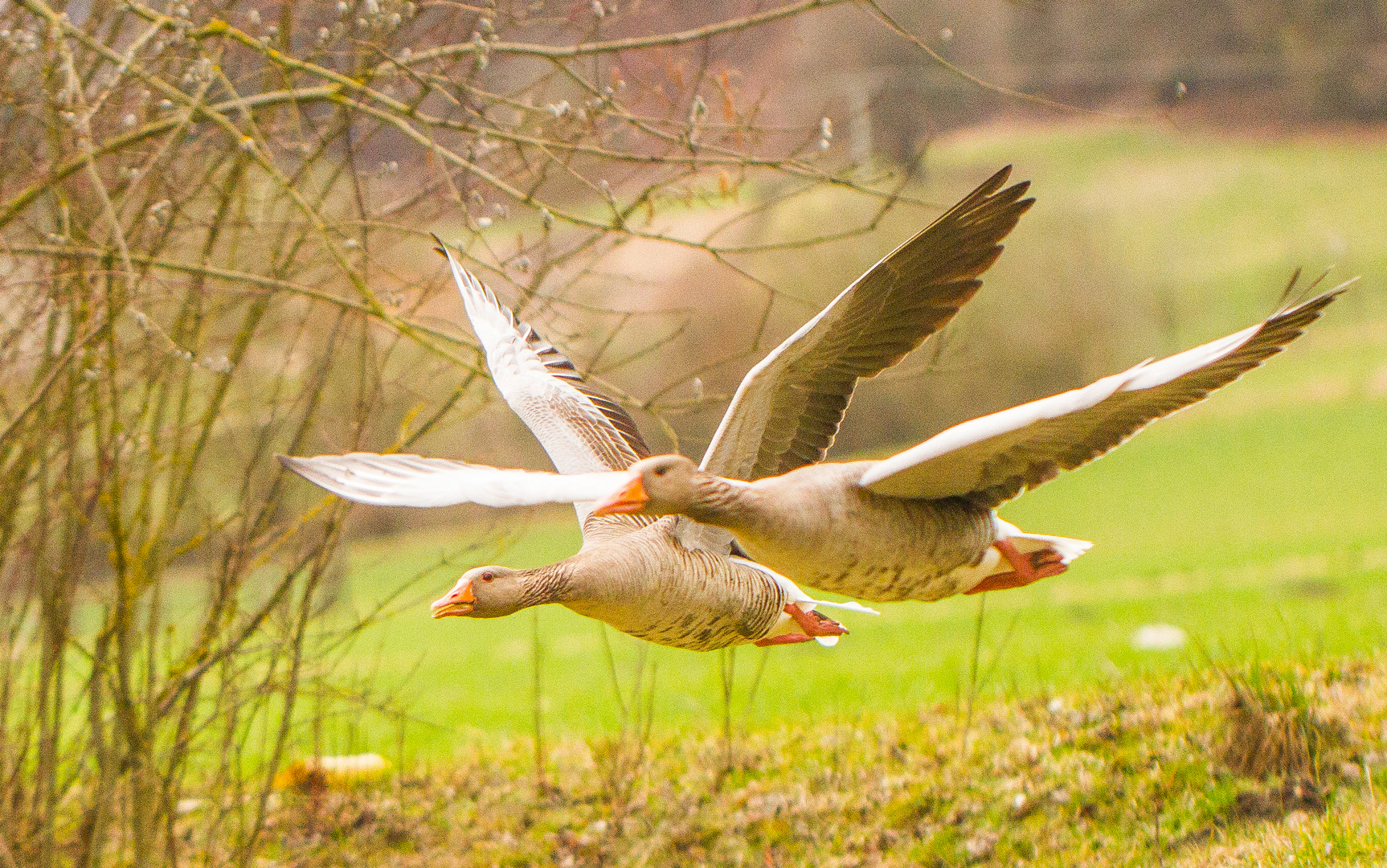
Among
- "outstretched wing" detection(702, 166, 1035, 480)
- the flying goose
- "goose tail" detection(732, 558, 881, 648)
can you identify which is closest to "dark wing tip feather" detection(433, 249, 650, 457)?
the flying goose

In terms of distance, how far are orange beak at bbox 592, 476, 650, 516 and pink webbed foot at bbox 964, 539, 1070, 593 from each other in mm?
1075

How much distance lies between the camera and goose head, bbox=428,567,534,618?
300 centimetres

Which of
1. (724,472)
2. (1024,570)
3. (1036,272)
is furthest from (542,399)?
(1036,272)

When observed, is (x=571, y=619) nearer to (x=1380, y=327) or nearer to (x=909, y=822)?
(x=909, y=822)

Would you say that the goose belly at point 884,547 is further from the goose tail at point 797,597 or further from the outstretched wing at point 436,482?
the outstretched wing at point 436,482

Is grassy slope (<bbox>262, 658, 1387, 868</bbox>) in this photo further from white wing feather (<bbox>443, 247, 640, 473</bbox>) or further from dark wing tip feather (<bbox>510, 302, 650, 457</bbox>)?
white wing feather (<bbox>443, 247, 640, 473</bbox>)

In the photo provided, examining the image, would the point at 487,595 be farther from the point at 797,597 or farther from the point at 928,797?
the point at 928,797

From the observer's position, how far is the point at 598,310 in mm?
4352

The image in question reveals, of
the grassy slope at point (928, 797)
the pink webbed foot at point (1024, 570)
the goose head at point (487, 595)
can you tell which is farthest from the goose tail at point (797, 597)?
the grassy slope at point (928, 797)

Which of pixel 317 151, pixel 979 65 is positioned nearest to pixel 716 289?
pixel 317 151

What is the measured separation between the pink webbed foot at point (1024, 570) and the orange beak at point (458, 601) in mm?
→ 1294

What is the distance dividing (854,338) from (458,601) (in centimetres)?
123

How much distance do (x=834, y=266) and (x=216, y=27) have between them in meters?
17.2

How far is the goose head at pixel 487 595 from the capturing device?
3.00 meters
